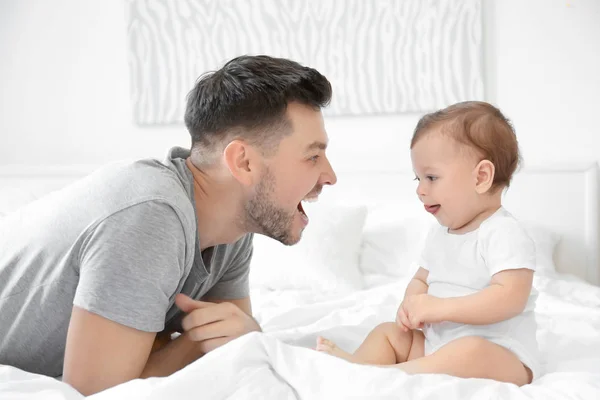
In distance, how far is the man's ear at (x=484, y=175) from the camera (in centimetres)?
154

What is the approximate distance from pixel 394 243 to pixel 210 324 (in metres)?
1.60

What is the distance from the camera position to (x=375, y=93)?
344cm

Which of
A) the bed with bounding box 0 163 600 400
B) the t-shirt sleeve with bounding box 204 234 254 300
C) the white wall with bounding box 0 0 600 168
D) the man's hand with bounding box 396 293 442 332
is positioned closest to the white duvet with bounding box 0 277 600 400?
the bed with bounding box 0 163 600 400

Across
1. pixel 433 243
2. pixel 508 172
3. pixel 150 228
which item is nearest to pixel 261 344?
pixel 150 228

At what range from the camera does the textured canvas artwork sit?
3.31 m

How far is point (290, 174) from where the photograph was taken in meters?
1.59

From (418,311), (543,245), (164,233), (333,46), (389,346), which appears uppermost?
(333,46)

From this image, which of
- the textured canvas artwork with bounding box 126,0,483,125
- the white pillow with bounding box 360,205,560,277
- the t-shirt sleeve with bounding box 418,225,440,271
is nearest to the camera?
the t-shirt sleeve with bounding box 418,225,440,271

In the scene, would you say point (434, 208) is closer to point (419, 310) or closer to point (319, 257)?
point (419, 310)

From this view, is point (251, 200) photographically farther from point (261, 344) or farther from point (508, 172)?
point (508, 172)

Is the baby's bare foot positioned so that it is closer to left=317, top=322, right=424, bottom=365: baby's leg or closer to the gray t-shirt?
left=317, top=322, right=424, bottom=365: baby's leg

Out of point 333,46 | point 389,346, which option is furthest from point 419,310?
point 333,46

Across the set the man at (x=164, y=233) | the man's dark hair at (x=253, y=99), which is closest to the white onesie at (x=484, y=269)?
the man at (x=164, y=233)

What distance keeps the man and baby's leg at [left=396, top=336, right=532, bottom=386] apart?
0.40 metres
